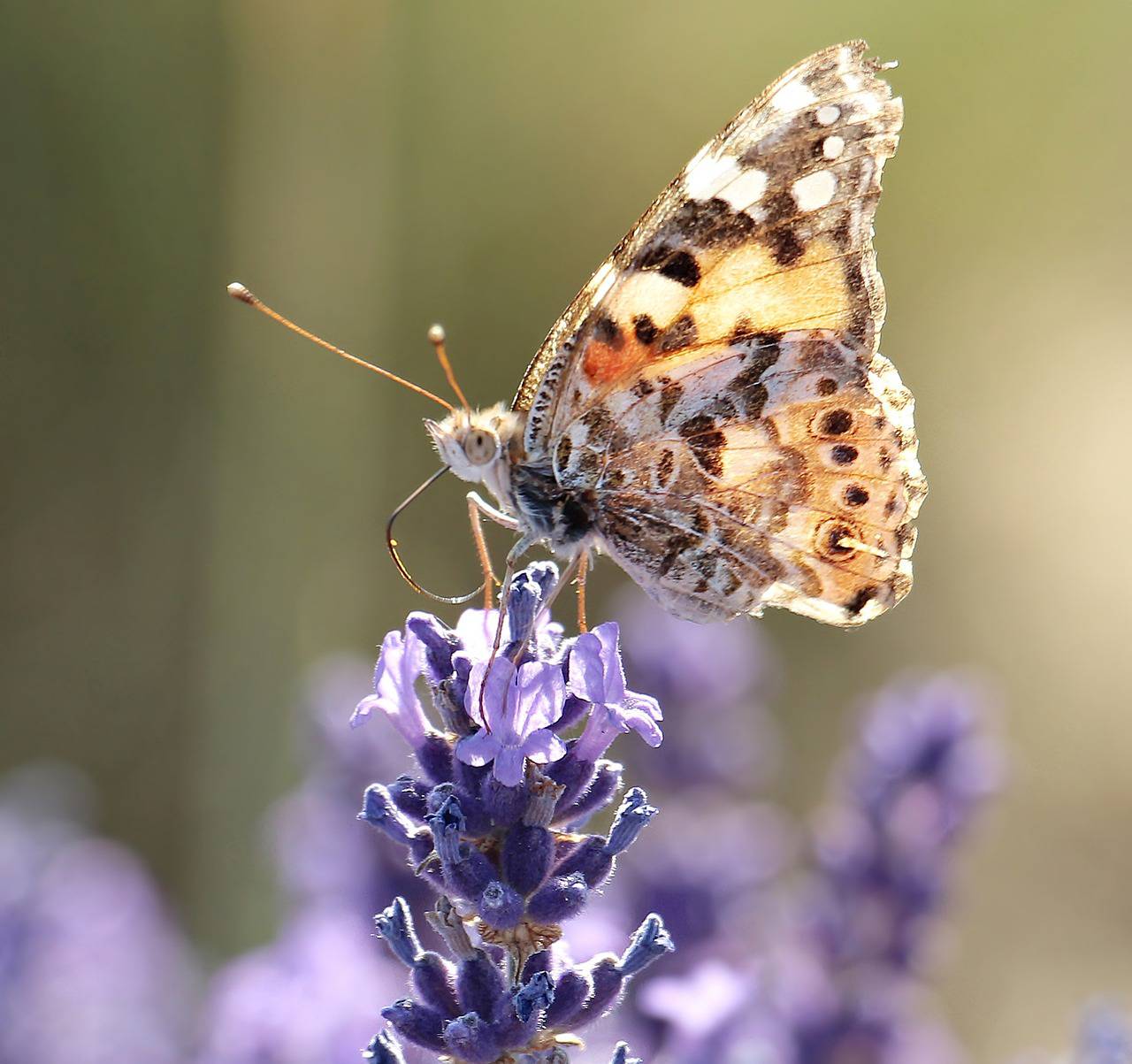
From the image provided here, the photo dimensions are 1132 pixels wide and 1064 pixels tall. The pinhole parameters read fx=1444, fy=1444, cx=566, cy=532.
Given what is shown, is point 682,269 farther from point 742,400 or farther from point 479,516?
point 479,516

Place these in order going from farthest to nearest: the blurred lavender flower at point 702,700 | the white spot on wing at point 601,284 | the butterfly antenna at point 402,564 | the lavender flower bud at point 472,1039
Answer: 1. the blurred lavender flower at point 702,700
2. the white spot on wing at point 601,284
3. the butterfly antenna at point 402,564
4. the lavender flower bud at point 472,1039

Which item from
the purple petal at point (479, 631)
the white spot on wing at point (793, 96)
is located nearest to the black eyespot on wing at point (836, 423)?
the white spot on wing at point (793, 96)

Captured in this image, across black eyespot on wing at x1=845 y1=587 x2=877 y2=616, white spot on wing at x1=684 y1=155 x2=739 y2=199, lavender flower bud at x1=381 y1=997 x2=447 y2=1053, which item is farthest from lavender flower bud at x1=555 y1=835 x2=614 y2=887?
white spot on wing at x1=684 y1=155 x2=739 y2=199

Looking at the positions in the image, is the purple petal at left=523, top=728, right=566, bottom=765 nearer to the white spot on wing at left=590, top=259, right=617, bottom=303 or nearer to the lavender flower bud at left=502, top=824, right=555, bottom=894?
the lavender flower bud at left=502, top=824, right=555, bottom=894

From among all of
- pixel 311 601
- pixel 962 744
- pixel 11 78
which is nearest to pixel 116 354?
pixel 11 78

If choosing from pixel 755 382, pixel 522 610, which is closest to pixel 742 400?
pixel 755 382

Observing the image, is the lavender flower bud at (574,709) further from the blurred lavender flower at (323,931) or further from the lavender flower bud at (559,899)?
the blurred lavender flower at (323,931)

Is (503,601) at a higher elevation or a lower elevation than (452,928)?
higher
